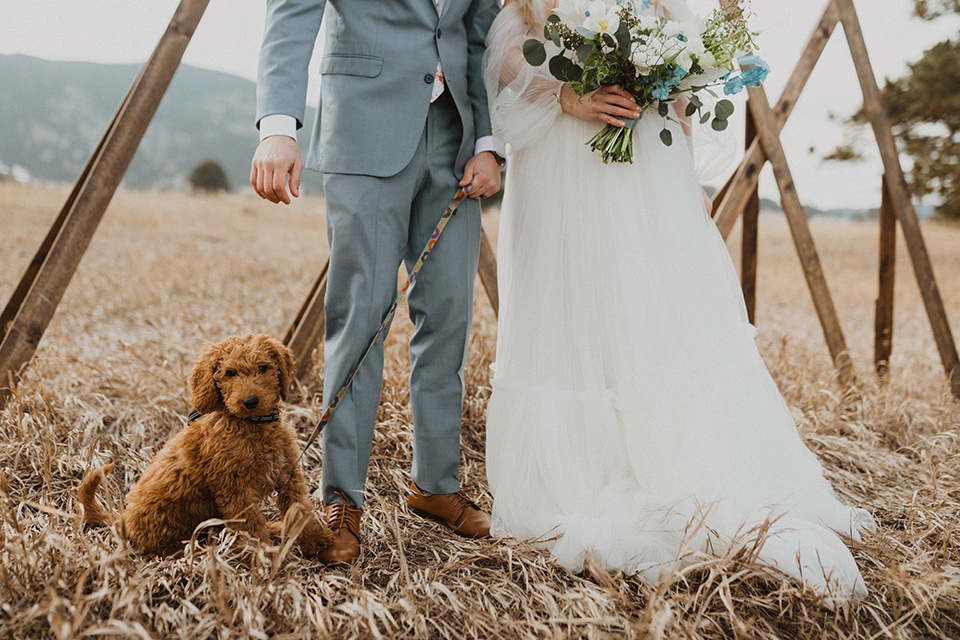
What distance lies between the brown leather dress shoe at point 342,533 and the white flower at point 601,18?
5.42ft

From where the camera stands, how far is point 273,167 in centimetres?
167

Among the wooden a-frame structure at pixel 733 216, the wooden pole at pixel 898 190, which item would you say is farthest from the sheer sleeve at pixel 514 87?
the wooden pole at pixel 898 190

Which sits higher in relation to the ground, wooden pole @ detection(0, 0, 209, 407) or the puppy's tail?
wooden pole @ detection(0, 0, 209, 407)

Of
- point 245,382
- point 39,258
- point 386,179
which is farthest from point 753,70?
point 39,258

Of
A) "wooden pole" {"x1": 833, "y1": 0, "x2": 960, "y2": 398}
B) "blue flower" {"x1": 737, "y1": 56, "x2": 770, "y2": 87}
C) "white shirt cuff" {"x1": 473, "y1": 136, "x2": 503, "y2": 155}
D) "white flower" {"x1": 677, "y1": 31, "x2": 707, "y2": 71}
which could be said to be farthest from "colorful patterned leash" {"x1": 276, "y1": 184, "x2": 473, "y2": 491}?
"wooden pole" {"x1": 833, "y1": 0, "x2": 960, "y2": 398}

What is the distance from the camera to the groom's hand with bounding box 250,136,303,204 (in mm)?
1676

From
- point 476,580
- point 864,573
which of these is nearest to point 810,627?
point 864,573

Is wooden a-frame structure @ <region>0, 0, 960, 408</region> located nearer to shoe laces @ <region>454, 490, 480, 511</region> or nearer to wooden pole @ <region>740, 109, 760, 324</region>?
wooden pole @ <region>740, 109, 760, 324</region>

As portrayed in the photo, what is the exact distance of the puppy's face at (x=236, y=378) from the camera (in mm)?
1574

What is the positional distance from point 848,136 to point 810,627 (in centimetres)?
1363

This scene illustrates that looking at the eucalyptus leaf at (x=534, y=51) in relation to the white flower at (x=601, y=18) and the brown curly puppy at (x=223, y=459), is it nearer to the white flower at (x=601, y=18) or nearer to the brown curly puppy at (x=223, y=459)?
the white flower at (x=601, y=18)

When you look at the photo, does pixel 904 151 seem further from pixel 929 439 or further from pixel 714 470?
pixel 714 470

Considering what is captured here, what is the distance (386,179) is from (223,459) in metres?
0.94

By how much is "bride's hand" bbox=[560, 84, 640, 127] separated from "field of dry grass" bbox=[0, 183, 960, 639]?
1.37 meters
